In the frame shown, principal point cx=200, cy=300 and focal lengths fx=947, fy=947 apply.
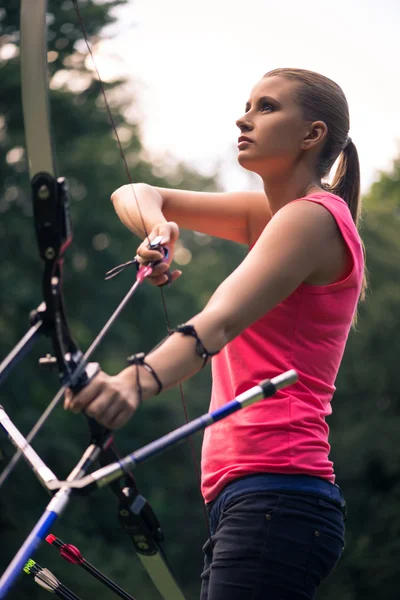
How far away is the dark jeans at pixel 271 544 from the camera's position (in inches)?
76.2

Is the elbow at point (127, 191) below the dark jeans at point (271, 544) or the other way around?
the other way around

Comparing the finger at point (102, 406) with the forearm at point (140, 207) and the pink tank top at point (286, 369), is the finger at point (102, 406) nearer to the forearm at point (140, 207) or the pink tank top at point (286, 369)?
the pink tank top at point (286, 369)

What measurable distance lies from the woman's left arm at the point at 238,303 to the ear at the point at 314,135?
31cm

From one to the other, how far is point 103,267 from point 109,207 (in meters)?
1.14

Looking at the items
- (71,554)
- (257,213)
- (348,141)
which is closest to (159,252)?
(257,213)

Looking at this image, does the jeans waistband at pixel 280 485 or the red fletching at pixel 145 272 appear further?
the red fletching at pixel 145 272

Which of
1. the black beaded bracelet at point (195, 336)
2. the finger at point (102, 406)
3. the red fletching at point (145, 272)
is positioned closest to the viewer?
the finger at point (102, 406)

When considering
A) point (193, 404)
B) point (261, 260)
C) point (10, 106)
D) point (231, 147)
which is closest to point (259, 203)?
point (261, 260)

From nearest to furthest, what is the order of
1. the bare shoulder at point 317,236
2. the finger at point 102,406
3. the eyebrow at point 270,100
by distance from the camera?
the finger at point 102,406
the bare shoulder at point 317,236
the eyebrow at point 270,100

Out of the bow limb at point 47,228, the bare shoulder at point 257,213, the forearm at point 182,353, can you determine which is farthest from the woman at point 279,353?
the bare shoulder at point 257,213

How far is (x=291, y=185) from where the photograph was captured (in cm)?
222

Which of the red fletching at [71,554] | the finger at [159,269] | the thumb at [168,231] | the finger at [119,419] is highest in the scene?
the thumb at [168,231]

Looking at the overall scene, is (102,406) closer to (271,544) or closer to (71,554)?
(271,544)

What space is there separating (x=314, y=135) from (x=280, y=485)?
0.82m
